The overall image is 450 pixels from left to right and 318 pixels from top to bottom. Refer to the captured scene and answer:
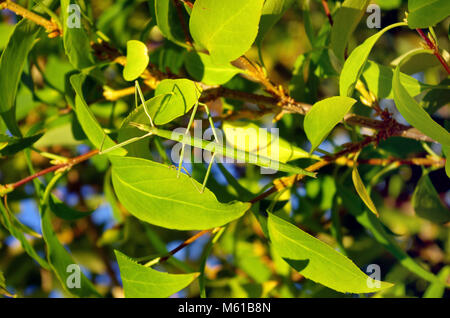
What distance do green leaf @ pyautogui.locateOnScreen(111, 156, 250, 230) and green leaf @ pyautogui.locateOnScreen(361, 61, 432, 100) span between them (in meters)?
0.34

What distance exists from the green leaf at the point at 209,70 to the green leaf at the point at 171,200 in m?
0.22

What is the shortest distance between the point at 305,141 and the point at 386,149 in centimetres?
29

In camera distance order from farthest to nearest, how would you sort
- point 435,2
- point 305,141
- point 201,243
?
point 201,243 → point 305,141 → point 435,2

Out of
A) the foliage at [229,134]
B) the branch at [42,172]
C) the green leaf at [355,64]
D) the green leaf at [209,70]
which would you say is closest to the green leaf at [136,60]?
the foliage at [229,134]

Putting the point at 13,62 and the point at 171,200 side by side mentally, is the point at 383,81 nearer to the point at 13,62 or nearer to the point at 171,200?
the point at 171,200

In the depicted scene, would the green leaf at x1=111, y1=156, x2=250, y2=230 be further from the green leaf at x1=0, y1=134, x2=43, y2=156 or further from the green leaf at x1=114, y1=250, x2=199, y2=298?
the green leaf at x1=0, y1=134, x2=43, y2=156

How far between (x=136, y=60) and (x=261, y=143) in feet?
0.99

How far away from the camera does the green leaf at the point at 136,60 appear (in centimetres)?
76

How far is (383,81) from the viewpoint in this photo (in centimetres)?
82

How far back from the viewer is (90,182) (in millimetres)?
1902

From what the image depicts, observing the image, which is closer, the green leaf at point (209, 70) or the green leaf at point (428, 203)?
the green leaf at point (209, 70)

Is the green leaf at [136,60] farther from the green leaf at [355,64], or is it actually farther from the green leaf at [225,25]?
the green leaf at [355,64]

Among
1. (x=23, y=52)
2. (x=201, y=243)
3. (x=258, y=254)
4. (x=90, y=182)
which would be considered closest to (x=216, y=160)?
(x=23, y=52)
